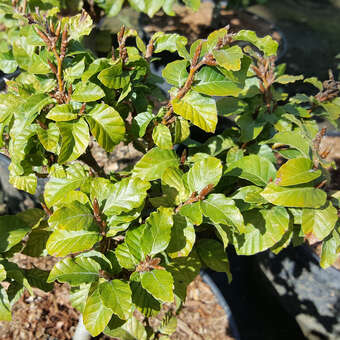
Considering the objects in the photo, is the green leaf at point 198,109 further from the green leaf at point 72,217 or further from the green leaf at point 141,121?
the green leaf at point 72,217

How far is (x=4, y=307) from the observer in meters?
1.10

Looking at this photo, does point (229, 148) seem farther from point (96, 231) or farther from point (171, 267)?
point (96, 231)

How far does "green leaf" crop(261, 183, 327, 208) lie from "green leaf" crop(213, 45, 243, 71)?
37 cm

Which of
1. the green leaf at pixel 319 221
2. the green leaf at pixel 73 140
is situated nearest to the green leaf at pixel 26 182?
the green leaf at pixel 73 140

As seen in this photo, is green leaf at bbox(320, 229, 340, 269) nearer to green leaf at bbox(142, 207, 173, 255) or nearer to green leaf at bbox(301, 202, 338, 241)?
green leaf at bbox(301, 202, 338, 241)

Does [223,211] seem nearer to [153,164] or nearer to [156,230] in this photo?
[156,230]

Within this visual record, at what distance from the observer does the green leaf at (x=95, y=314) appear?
1.01 m

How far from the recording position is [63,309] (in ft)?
6.28

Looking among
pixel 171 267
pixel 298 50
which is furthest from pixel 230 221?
pixel 298 50

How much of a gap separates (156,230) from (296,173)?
43 centimetres

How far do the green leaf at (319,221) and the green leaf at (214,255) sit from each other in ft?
1.13

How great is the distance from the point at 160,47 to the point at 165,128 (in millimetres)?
291

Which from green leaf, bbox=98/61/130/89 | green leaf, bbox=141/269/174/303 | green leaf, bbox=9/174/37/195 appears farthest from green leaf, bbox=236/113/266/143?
green leaf, bbox=9/174/37/195

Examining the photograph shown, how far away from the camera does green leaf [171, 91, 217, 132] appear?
104 centimetres
